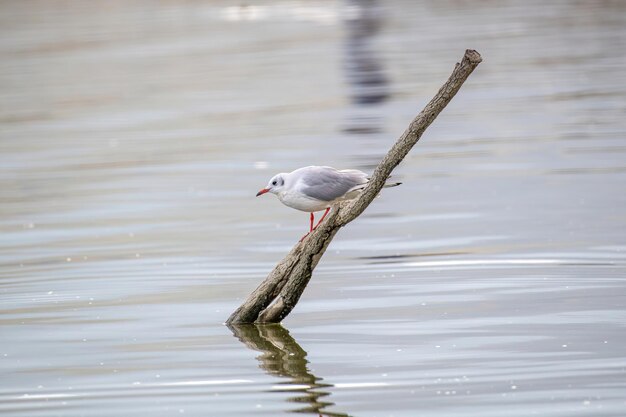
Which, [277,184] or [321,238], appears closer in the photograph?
[321,238]

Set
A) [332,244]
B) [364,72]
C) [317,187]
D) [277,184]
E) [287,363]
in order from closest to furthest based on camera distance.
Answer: [287,363] < [317,187] < [277,184] < [332,244] < [364,72]

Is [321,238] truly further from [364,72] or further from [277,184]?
[364,72]

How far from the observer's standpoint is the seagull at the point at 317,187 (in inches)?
366

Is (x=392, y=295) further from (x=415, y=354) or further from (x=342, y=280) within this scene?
(x=415, y=354)

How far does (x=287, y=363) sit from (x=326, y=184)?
1118 mm

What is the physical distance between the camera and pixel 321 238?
9336mm

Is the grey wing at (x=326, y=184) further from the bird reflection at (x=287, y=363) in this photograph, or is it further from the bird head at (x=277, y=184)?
the bird reflection at (x=287, y=363)

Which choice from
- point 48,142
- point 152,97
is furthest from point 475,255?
point 152,97

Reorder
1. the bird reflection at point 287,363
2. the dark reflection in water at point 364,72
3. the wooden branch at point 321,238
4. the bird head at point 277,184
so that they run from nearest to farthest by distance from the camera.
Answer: the bird reflection at point 287,363 < the wooden branch at point 321,238 < the bird head at point 277,184 < the dark reflection in water at point 364,72

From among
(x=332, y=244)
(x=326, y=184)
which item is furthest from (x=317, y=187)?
(x=332, y=244)

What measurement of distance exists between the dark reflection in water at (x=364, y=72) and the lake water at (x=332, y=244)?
0.11 meters

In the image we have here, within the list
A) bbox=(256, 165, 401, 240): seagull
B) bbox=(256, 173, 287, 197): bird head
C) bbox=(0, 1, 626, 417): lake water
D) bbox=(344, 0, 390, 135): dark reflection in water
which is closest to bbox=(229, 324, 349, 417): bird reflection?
bbox=(0, 1, 626, 417): lake water

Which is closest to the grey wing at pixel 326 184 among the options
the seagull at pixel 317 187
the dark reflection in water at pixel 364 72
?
the seagull at pixel 317 187

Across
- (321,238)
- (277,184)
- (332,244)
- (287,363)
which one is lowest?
(332,244)
